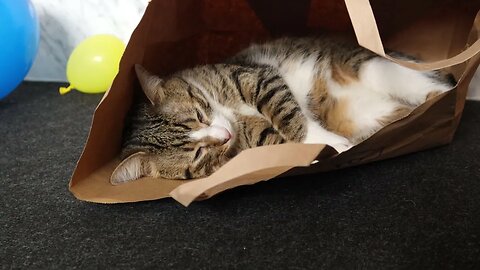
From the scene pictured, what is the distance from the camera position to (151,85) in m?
1.26

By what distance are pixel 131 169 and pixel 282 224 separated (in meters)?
0.39

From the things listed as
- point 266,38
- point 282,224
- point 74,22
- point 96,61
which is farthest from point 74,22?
point 282,224

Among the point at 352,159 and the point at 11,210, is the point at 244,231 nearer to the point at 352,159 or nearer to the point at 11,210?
the point at 352,159

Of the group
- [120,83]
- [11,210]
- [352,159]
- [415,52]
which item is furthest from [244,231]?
[415,52]

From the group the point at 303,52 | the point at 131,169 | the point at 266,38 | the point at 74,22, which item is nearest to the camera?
the point at 131,169

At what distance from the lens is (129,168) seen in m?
1.19

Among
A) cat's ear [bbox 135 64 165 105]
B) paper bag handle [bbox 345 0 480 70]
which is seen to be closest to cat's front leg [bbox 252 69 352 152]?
cat's ear [bbox 135 64 165 105]

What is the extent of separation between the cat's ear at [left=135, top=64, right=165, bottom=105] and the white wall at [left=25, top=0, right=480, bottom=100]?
0.68 meters

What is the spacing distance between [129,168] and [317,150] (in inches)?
19.5

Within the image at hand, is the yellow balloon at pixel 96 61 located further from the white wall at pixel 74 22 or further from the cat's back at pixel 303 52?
the cat's back at pixel 303 52

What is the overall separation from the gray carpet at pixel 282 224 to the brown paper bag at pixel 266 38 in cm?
6

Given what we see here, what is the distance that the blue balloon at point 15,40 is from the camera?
1574mm

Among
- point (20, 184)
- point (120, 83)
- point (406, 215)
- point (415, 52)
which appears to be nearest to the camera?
point (406, 215)

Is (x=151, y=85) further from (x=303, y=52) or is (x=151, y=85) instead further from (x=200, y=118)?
(x=303, y=52)
